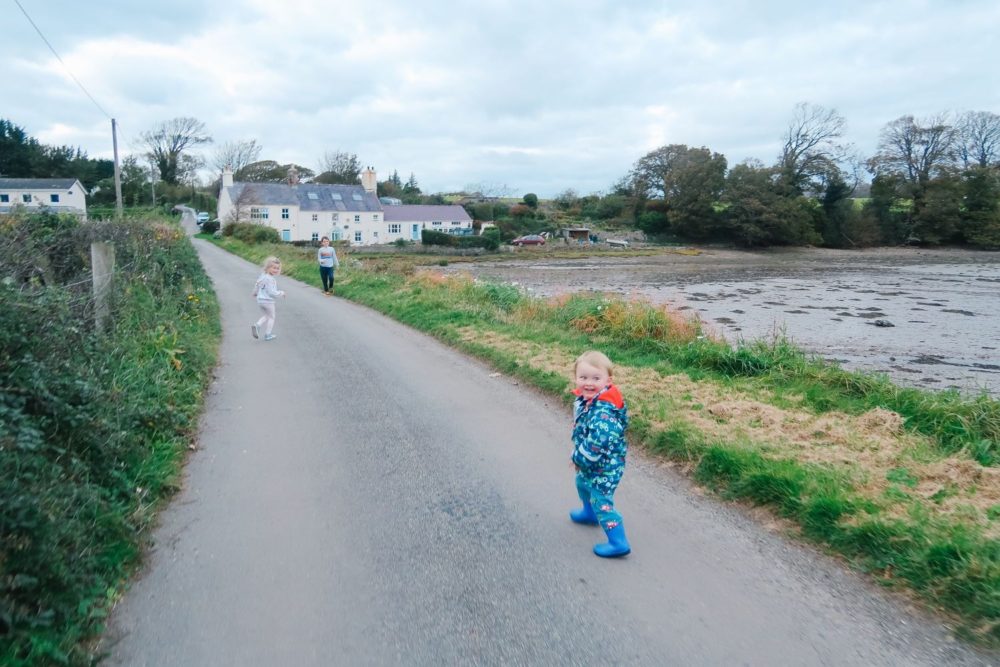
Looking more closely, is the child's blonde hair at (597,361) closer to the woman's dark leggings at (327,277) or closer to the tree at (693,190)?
the woman's dark leggings at (327,277)

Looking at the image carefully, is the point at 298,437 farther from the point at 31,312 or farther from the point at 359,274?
the point at 359,274

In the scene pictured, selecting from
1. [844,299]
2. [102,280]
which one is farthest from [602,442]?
[844,299]

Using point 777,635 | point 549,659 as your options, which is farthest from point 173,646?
point 777,635

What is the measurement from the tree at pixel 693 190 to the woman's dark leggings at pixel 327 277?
57957 millimetres

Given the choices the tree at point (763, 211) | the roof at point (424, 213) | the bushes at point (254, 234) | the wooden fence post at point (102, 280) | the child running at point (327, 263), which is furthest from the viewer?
the roof at point (424, 213)

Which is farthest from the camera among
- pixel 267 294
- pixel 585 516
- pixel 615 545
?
pixel 267 294

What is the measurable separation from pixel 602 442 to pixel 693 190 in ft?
230

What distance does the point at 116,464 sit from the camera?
15.1 feet

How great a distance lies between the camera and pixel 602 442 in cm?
388

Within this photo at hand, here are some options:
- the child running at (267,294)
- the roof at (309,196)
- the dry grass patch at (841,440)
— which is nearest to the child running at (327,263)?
the child running at (267,294)

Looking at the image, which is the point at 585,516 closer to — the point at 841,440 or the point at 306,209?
the point at 841,440

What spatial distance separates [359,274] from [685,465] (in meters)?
17.1

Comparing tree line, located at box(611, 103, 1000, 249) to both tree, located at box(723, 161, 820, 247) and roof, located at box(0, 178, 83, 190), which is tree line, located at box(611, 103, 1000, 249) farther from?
roof, located at box(0, 178, 83, 190)

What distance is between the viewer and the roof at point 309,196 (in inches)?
2318
